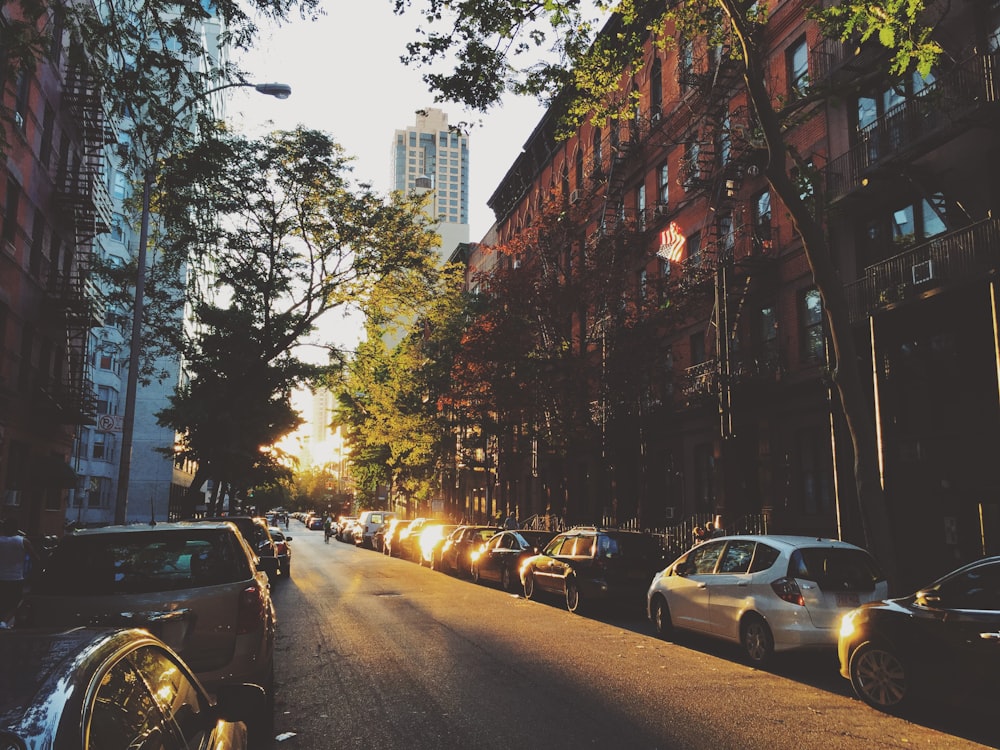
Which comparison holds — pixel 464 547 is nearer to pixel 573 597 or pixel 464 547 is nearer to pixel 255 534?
pixel 255 534

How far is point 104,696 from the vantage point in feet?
7.70

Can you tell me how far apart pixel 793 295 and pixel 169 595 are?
19.3 metres

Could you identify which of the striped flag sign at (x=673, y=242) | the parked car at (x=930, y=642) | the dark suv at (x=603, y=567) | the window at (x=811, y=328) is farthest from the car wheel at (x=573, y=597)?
the striped flag sign at (x=673, y=242)

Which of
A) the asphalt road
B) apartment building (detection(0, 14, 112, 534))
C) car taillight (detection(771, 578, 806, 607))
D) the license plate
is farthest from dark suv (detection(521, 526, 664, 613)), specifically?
apartment building (detection(0, 14, 112, 534))

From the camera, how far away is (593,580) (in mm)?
14828

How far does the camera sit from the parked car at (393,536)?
119 feet

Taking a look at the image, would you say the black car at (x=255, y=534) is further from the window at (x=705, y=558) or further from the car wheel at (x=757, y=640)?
the car wheel at (x=757, y=640)

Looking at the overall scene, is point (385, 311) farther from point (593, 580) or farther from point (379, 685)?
point (379, 685)

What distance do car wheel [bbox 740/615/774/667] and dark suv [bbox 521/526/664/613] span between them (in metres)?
4.74

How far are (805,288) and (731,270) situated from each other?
234cm

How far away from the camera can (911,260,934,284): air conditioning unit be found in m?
16.3

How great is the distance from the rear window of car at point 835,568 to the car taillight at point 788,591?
0.36 feet

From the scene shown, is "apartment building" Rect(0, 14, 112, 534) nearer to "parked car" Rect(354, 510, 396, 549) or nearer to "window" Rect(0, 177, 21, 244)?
"window" Rect(0, 177, 21, 244)

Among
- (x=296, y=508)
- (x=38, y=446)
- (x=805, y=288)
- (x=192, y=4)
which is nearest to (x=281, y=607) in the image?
(x=192, y=4)
